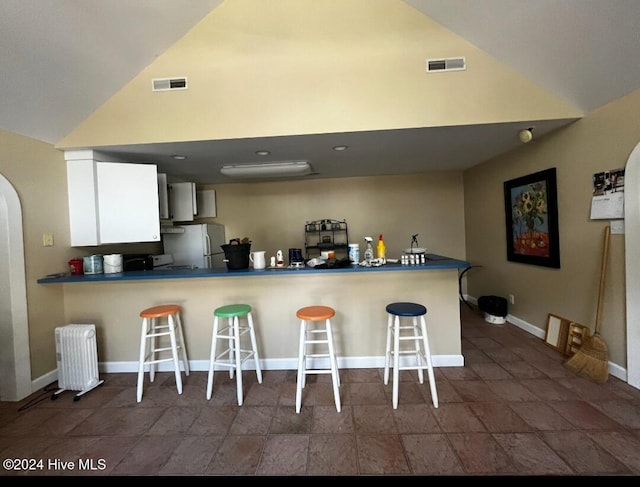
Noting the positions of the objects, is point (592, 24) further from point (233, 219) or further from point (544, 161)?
point (233, 219)

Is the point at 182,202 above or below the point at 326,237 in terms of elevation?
above

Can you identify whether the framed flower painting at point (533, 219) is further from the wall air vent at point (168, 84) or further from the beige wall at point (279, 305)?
the wall air vent at point (168, 84)

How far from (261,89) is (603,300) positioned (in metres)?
3.53

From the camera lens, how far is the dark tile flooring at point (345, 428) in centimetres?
150

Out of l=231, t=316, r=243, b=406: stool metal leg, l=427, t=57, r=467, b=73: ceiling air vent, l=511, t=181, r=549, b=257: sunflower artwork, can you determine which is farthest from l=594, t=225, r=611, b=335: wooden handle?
l=231, t=316, r=243, b=406: stool metal leg

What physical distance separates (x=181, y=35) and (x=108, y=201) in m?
1.70

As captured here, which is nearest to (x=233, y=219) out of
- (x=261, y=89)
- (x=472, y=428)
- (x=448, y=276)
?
(x=261, y=89)

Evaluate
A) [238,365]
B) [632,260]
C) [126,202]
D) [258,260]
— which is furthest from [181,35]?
[632,260]

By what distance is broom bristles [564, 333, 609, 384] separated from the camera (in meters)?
2.19

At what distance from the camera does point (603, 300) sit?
7.66ft

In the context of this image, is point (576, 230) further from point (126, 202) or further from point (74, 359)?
point (74, 359)

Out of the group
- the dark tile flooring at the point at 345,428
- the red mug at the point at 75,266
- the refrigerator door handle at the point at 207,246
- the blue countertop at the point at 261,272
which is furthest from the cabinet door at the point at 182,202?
the dark tile flooring at the point at 345,428

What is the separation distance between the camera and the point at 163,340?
8.70 feet

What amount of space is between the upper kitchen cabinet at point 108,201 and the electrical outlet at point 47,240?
171 mm
